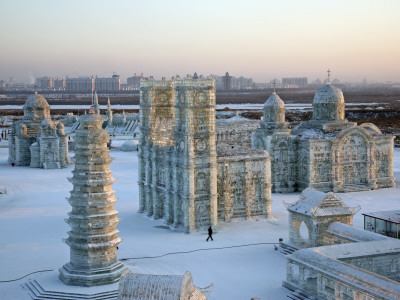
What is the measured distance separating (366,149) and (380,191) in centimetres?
337

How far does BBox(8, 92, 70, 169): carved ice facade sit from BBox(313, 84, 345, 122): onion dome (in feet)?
90.6

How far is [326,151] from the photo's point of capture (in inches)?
1722

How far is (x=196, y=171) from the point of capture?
3262cm

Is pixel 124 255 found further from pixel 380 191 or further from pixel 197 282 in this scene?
pixel 380 191

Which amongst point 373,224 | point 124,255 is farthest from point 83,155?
point 373,224

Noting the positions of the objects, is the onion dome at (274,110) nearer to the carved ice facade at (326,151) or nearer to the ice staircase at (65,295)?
the carved ice facade at (326,151)

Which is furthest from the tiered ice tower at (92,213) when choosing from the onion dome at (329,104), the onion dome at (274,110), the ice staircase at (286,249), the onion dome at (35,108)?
the onion dome at (35,108)

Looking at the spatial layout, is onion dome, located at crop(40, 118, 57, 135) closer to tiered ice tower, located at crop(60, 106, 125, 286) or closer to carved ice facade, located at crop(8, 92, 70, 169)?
carved ice facade, located at crop(8, 92, 70, 169)

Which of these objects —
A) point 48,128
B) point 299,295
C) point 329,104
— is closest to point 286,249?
point 299,295

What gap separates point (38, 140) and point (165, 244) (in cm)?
3513

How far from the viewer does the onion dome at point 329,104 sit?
45.9 metres

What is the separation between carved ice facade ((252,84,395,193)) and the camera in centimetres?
4375

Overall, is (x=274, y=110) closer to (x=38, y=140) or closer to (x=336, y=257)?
(x=336, y=257)

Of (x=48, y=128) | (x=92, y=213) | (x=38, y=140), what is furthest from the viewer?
(x=38, y=140)
